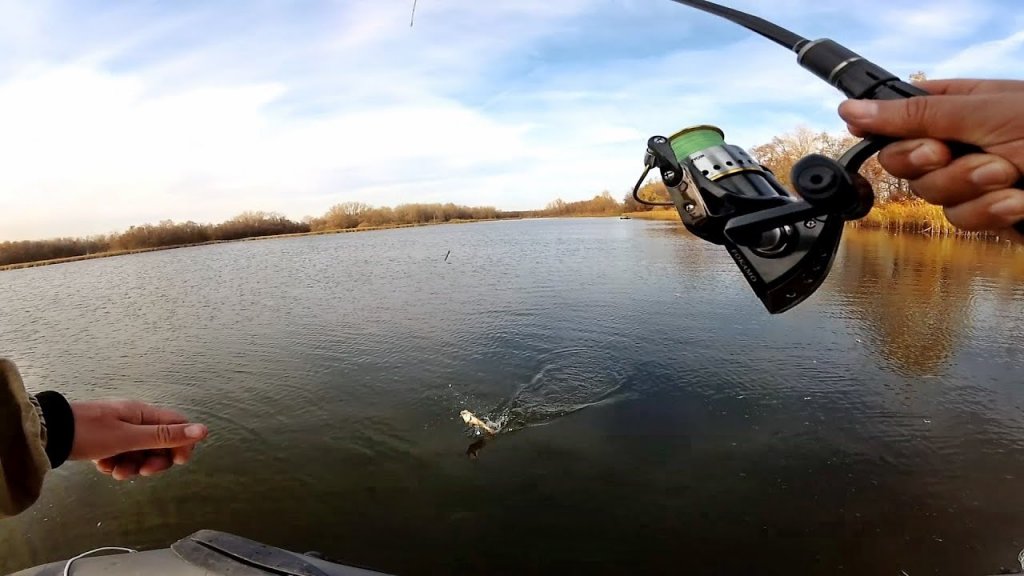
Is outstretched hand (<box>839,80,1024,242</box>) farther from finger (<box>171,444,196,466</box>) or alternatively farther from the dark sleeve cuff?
finger (<box>171,444,196,466</box>)

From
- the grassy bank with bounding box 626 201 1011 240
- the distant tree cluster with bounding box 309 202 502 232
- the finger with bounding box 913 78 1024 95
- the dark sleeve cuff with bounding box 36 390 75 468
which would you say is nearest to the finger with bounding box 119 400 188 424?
the dark sleeve cuff with bounding box 36 390 75 468

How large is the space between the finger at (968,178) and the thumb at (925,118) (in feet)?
0.15

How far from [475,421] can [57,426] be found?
5.91 metres

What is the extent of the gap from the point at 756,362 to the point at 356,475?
22.2 ft

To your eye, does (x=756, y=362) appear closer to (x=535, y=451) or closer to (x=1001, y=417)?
(x=1001, y=417)

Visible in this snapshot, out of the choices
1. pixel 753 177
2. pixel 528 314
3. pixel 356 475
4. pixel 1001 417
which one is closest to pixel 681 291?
pixel 528 314

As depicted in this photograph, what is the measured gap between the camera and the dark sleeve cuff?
1.49 metres

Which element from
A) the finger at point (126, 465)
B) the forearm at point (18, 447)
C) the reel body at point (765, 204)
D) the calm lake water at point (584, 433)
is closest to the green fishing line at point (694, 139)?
the reel body at point (765, 204)

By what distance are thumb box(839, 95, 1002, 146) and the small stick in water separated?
618 cm

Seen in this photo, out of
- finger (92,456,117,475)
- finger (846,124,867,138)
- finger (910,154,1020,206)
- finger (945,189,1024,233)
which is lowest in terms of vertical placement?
finger (92,456,117,475)

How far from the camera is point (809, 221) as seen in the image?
1.60 m

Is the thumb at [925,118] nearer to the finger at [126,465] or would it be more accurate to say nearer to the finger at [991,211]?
the finger at [991,211]

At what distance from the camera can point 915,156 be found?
130cm

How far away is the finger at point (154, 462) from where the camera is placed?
195 centimetres
